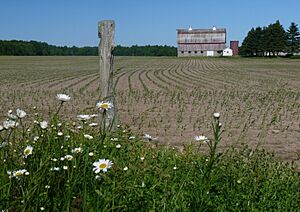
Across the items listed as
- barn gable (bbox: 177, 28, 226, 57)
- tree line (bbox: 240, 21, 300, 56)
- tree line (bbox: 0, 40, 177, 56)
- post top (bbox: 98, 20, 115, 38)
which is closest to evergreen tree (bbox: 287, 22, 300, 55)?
tree line (bbox: 240, 21, 300, 56)

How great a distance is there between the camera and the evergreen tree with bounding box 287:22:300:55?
92312 mm

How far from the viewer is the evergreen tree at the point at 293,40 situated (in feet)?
303

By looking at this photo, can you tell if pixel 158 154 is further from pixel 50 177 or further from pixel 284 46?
pixel 284 46

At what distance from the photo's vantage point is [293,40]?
93.0 meters

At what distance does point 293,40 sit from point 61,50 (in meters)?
87.3

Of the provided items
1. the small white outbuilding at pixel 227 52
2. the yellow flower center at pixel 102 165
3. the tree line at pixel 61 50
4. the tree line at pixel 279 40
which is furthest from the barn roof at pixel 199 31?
the yellow flower center at pixel 102 165

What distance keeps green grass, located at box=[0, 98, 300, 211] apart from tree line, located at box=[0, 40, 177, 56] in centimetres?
12420

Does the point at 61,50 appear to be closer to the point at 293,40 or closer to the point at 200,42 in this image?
the point at 200,42

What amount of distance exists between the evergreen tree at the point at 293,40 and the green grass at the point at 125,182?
308 ft

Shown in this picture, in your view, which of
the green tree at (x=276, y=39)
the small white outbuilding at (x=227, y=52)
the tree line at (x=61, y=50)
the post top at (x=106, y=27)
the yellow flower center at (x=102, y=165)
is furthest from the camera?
the small white outbuilding at (x=227, y=52)

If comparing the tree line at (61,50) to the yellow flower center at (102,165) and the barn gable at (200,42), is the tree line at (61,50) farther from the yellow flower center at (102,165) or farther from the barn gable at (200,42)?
the yellow flower center at (102,165)

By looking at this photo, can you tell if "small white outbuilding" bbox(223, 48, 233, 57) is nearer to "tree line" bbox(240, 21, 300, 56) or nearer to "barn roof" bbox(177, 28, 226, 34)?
"barn roof" bbox(177, 28, 226, 34)

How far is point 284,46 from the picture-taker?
92.0 meters

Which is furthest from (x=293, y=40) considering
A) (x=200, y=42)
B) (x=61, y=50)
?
(x=61, y=50)
